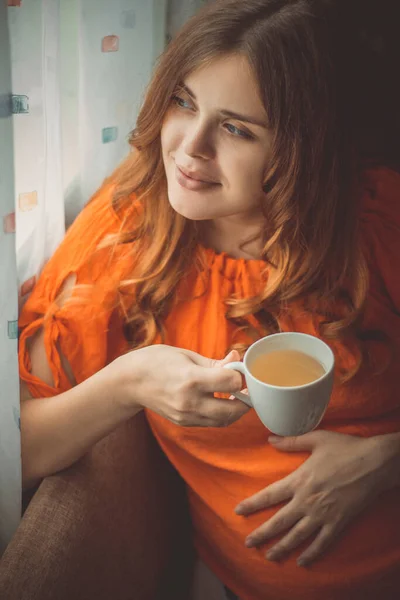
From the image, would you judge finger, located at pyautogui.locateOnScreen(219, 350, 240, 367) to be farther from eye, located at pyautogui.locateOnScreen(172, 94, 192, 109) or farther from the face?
eye, located at pyautogui.locateOnScreen(172, 94, 192, 109)

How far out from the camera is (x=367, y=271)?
1.07 m

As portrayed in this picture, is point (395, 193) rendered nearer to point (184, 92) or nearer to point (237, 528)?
point (184, 92)

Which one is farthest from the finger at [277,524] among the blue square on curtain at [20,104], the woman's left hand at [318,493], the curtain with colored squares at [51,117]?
the blue square on curtain at [20,104]

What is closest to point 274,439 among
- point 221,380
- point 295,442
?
point 295,442

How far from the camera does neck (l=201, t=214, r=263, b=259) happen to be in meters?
1.11

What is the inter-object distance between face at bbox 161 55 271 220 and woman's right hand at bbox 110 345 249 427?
21cm

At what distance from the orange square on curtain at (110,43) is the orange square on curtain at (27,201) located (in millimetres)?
327

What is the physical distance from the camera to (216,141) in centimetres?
92

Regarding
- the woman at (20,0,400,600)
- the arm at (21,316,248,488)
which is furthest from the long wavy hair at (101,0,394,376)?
the arm at (21,316,248,488)

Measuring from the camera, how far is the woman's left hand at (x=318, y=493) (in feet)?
3.35

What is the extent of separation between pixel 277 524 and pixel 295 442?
13 centimetres

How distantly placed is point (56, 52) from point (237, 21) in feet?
0.87

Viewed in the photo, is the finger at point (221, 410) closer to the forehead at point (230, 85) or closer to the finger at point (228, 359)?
the finger at point (228, 359)

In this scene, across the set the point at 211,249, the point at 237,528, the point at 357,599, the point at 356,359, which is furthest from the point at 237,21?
the point at 357,599
